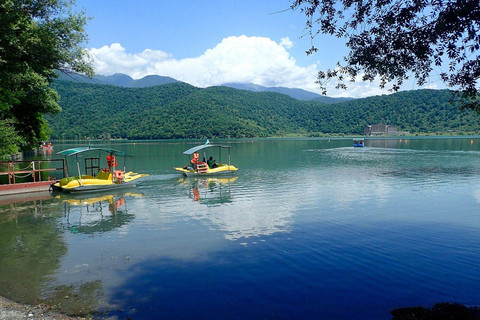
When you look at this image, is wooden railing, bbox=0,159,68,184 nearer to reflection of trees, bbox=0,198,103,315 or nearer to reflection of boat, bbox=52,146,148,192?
reflection of boat, bbox=52,146,148,192

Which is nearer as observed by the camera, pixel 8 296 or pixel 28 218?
pixel 8 296

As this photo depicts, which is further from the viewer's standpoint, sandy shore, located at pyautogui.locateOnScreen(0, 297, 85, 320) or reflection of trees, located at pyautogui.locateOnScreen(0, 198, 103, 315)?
reflection of trees, located at pyautogui.locateOnScreen(0, 198, 103, 315)

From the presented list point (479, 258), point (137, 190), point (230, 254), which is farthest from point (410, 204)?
point (137, 190)

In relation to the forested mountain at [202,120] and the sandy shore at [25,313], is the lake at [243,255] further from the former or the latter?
the forested mountain at [202,120]

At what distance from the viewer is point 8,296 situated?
8.83m

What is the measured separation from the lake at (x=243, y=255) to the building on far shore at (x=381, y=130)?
16471 centimetres

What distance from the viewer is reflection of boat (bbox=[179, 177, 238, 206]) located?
22906 mm

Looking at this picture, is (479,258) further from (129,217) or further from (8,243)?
(8,243)

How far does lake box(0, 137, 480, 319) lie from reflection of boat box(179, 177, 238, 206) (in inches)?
17.3

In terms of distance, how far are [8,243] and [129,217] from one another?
18.6 ft

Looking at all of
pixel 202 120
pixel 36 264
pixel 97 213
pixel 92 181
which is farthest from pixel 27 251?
pixel 202 120

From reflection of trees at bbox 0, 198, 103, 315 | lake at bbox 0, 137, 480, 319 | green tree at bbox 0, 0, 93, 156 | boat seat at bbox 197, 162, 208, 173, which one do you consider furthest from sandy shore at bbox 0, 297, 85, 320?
boat seat at bbox 197, 162, 208, 173

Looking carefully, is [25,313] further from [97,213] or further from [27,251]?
[97,213]

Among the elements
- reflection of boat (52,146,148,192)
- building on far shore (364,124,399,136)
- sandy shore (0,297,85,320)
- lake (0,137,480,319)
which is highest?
building on far shore (364,124,399,136)
